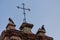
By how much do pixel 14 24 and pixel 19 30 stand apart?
1025 millimetres

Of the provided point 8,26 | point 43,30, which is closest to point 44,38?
point 43,30

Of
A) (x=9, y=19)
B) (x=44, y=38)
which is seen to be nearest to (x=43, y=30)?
(x=44, y=38)

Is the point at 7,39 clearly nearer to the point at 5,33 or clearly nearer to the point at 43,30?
the point at 5,33

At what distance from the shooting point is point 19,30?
44.7 meters

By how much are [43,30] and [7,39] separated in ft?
17.1

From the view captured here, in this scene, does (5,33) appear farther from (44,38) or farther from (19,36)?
(44,38)

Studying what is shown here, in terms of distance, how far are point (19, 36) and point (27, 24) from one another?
2.55m

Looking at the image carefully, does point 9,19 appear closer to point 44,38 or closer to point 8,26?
point 8,26

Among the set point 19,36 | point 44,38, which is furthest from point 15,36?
point 44,38

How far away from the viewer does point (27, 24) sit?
46.1 meters

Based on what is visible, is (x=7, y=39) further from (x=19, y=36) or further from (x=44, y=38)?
(x=44, y=38)

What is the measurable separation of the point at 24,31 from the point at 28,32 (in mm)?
498

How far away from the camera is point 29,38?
44.6m

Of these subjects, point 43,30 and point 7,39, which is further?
point 43,30
